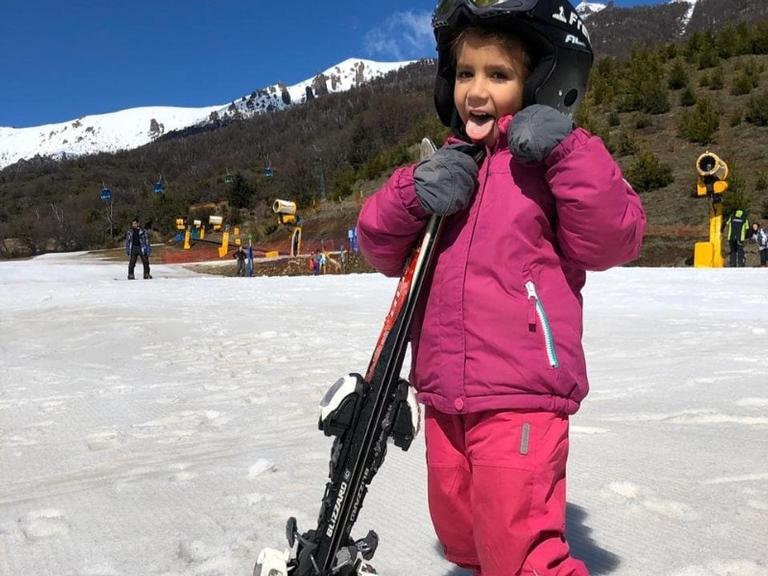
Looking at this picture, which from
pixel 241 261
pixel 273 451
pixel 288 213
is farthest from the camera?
pixel 288 213

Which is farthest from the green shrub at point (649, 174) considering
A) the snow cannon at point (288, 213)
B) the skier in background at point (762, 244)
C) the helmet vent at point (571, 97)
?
the helmet vent at point (571, 97)

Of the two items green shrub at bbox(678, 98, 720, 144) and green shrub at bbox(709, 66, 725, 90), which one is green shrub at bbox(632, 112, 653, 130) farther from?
green shrub at bbox(709, 66, 725, 90)

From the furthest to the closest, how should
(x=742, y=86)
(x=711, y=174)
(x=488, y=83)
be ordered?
1. (x=742, y=86)
2. (x=711, y=174)
3. (x=488, y=83)

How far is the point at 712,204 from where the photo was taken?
15.0m

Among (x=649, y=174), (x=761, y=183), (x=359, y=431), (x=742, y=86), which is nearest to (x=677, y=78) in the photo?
(x=742, y=86)

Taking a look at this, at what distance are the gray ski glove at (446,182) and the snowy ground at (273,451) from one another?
115cm

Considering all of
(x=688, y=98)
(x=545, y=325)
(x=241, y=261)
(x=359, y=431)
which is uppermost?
(x=688, y=98)

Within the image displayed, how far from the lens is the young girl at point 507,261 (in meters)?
1.56

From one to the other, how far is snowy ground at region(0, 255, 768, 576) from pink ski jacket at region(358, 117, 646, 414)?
809 millimetres

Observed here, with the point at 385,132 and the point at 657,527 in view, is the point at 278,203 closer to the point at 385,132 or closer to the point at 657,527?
the point at 657,527

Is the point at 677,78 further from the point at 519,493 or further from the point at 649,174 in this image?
the point at 519,493

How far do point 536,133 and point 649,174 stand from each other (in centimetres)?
2126

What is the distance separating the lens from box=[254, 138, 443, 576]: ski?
1675mm

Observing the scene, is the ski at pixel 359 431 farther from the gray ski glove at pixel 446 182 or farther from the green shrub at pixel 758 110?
the green shrub at pixel 758 110
